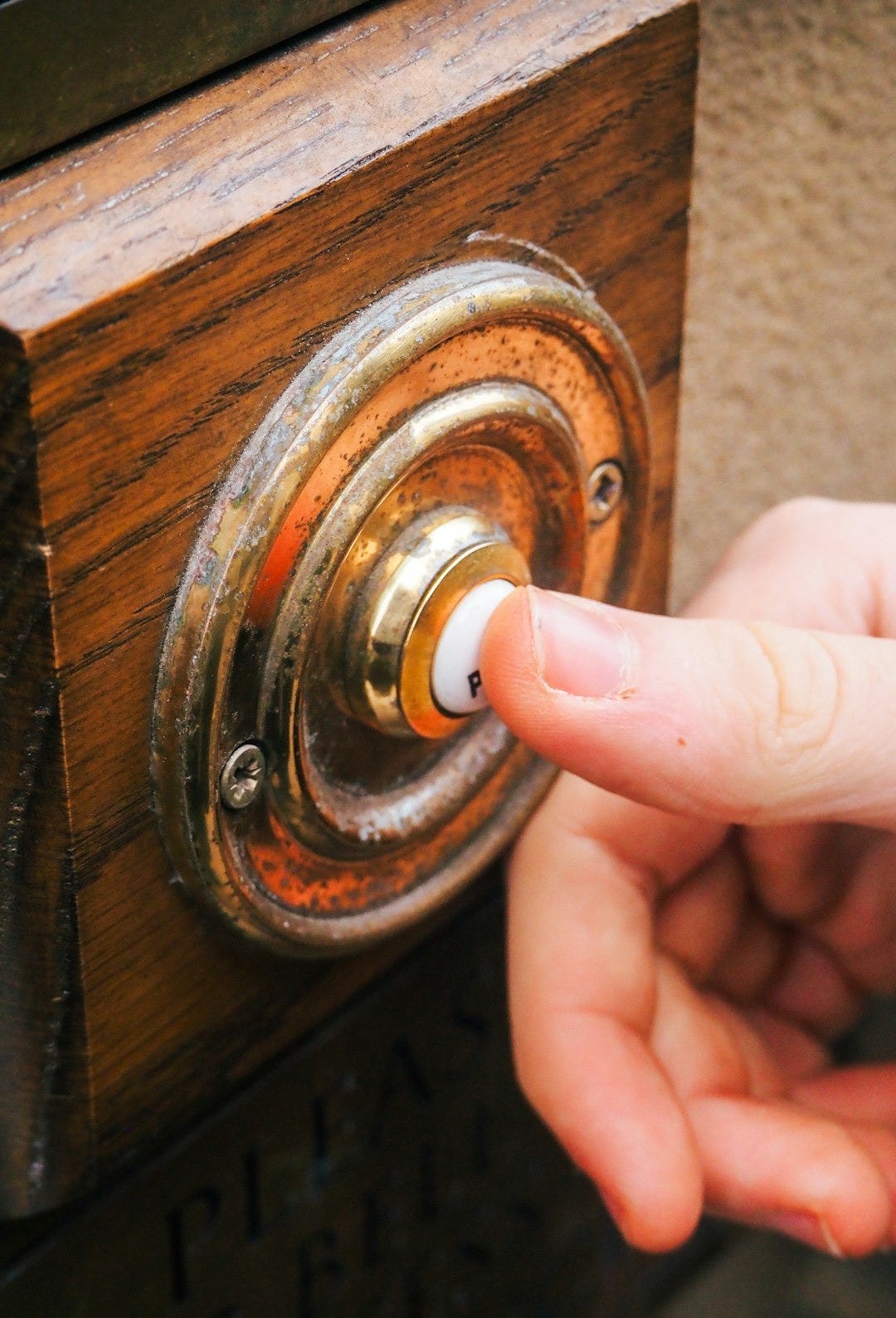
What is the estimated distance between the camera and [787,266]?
50 cm

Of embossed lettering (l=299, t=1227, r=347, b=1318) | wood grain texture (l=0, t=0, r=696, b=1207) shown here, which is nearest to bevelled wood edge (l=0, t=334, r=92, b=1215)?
wood grain texture (l=0, t=0, r=696, b=1207)

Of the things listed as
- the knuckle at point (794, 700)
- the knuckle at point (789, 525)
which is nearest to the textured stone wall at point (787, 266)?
the knuckle at point (789, 525)

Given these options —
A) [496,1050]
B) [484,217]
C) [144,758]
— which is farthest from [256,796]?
[496,1050]

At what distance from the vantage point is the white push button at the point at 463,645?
32 cm

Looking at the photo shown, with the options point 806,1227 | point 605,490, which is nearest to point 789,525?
point 605,490

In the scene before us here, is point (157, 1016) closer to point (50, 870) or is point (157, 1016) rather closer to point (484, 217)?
point (50, 870)

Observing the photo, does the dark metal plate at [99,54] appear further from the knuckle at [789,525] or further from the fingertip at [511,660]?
the knuckle at [789,525]

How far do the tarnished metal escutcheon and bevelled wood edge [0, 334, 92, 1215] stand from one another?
0.08 feet

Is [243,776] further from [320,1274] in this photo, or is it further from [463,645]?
[320,1274]

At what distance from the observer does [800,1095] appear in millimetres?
468

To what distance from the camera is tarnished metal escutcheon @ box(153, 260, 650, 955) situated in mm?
277

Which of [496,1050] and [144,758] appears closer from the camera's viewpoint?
[144,758]

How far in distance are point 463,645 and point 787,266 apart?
0.83 ft

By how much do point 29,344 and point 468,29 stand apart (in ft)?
0.48
